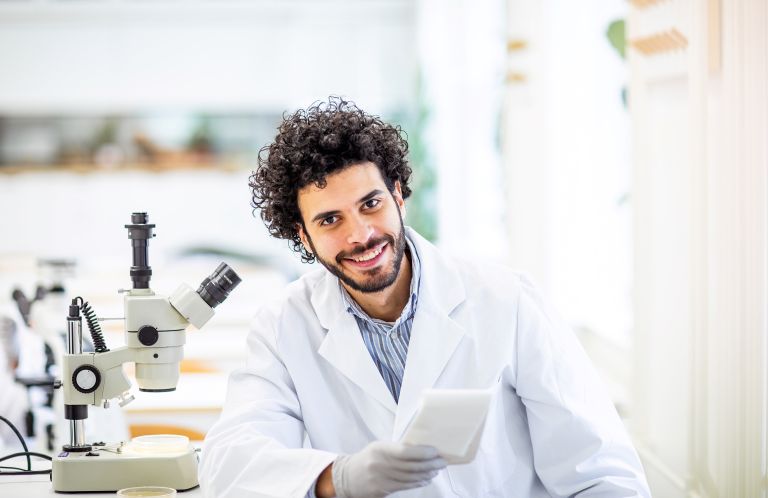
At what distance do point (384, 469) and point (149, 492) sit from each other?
0.51 m

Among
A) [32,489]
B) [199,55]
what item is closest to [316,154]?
[32,489]

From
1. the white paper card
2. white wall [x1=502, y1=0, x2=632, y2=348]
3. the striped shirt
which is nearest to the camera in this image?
the white paper card

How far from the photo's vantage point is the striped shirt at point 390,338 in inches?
69.6

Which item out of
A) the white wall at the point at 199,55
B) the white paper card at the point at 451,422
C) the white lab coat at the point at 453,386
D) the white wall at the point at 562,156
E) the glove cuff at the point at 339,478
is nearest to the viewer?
the white paper card at the point at 451,422

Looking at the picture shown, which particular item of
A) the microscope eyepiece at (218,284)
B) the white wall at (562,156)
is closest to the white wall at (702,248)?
the microscope eyepiece at (218,284)

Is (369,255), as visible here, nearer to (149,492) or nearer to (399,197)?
(399,197)

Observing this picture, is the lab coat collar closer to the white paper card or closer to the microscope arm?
the white paper card

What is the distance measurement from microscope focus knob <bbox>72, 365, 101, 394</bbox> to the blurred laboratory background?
2.45 feet

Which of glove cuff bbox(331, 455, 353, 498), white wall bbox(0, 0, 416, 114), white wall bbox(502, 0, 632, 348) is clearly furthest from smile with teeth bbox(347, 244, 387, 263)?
white wall bbox(0, 0, 416, 114)

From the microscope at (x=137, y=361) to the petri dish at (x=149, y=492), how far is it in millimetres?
35

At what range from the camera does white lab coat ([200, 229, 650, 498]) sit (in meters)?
1.64

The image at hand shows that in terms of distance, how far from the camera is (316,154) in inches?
67.4

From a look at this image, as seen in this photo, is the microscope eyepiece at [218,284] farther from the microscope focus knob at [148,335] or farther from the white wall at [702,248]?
the white wall at [702,248]

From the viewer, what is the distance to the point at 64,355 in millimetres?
1723
